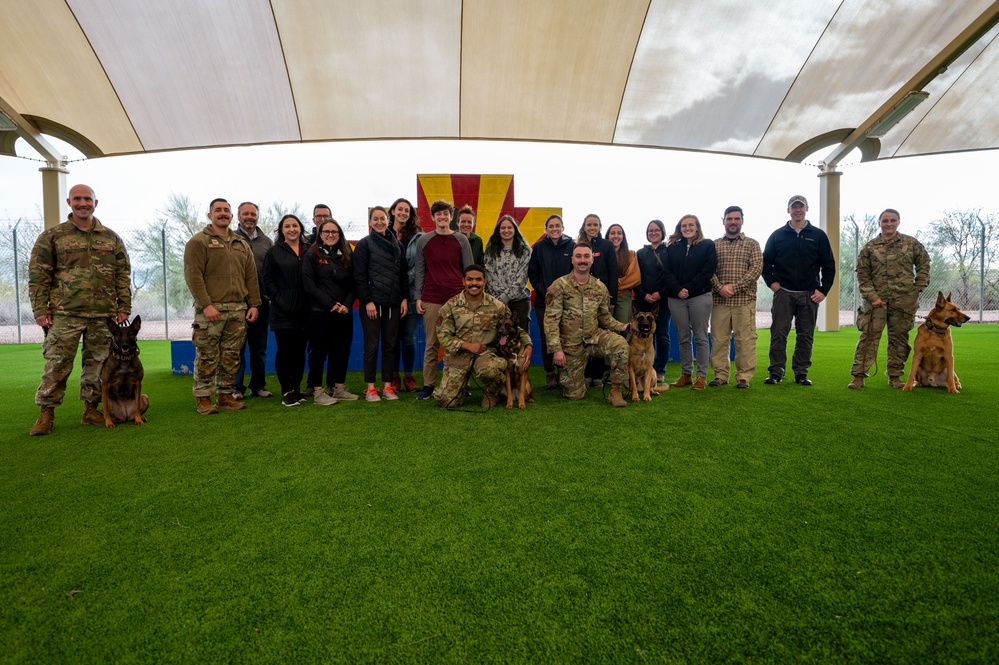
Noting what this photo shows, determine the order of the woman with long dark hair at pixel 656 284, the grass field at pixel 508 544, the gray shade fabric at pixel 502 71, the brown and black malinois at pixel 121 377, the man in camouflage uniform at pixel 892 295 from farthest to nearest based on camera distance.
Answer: the gray shade fabric at pixel 502 71 < the woman with long dark hair at pixel 656 284 < the man in camouflage uniform at pixel 892 295 < the brown and black malinois at pixel 121 377 < the grass field at pixel 508 544

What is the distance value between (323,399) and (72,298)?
85.2 inches

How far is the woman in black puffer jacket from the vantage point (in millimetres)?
4863

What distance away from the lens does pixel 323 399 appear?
477cm

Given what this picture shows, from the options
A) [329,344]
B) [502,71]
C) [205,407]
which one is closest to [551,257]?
[329,344]

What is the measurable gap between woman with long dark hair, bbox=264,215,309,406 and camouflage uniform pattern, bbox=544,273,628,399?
259 cm

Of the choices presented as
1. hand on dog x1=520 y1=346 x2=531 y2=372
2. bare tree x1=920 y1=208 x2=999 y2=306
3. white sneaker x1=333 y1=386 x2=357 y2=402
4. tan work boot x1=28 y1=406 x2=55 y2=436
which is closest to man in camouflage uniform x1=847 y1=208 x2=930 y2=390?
hand on dog x1=520 y1=346 x2=531 y2=372

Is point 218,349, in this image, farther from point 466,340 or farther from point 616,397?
point 616,397

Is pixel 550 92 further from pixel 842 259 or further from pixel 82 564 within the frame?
pixel 82 564

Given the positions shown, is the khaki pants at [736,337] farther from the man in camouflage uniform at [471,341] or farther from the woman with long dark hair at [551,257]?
the man in camouflage uniform at [471,341]

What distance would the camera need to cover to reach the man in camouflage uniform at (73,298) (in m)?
3.76

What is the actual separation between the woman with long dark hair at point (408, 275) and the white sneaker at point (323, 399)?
2.30 feet

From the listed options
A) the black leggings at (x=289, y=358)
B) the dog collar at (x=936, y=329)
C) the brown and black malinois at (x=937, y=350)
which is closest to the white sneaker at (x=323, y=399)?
the black leggings at (x=289, y=358)

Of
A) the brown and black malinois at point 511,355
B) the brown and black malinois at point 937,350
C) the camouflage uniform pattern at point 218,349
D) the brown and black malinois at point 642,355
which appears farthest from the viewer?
the brown and black malinois at point 937,350

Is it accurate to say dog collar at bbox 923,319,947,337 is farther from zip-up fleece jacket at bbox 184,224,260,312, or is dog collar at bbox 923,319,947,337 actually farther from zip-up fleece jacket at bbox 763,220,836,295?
zip-up fleece jacket at bbox 184,224,260,312
